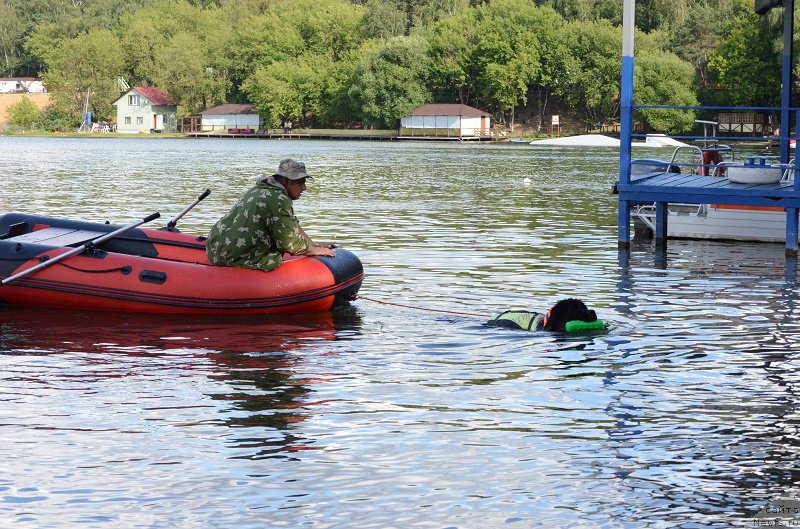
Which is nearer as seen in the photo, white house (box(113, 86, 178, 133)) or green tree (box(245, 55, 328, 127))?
green tree (box(245, 55, 328, 127))

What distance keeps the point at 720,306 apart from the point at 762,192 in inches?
176

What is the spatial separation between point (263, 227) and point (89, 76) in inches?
4881

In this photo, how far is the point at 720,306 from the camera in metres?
13.5

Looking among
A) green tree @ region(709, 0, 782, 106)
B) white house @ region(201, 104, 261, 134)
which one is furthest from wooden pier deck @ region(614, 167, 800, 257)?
white house @ region(201, 104, 261, 134)

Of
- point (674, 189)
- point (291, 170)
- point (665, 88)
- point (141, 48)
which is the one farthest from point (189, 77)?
point (291, 170)

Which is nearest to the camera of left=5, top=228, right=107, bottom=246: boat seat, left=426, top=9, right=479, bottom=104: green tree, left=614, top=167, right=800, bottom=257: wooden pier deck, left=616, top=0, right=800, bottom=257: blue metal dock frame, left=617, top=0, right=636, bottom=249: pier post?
left=5, top=228, right=107, bottom=246: boat seat

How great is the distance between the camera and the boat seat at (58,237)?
1327cm

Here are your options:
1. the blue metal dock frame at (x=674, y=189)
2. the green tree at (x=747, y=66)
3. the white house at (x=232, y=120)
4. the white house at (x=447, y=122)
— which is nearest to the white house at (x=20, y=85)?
the white house at (x=232, y=120)

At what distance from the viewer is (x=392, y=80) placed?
357ft

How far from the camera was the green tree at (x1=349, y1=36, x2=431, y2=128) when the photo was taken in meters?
110

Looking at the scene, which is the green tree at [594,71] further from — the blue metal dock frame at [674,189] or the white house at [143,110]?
the blue metal dock frame at [674,189]

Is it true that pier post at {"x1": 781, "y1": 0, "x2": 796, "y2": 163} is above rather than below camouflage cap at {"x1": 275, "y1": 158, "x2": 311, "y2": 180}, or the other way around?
above

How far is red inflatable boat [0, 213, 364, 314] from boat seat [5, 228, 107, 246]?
0.08 m

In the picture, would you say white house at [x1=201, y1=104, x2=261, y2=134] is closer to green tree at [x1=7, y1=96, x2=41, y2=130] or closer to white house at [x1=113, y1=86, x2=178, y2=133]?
white house at [x1=113, y1=86, x2=178, y2=133]
